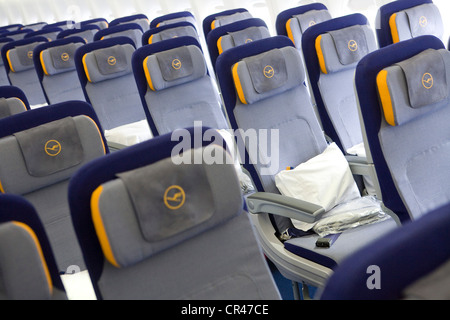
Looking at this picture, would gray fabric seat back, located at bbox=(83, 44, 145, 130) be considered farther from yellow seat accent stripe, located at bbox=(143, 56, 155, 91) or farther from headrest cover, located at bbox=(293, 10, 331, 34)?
headrest cover, located at bbox=(293, 10, 331, 34)

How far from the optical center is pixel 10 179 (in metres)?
1.87

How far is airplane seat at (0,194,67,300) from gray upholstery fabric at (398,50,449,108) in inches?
52.6

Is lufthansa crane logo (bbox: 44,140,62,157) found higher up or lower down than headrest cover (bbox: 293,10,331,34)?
lower down

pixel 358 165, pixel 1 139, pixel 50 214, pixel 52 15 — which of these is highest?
pixel 52 15

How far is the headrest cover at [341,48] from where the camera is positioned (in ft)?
8.92

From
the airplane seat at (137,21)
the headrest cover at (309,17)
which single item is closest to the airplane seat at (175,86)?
the headrest cover at (309,17)

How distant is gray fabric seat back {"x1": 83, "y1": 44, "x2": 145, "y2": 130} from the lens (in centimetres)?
363

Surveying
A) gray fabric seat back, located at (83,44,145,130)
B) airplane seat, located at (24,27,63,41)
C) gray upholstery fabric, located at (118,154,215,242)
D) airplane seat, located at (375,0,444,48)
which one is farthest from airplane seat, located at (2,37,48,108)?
gray upholstery fabric, located at (118,154,215,242)

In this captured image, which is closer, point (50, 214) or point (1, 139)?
point (1, 139)

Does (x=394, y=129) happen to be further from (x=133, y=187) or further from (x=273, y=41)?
(x=133, y=187)

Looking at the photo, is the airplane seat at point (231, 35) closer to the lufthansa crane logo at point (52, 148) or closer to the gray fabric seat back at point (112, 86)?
the gray fabric seat back at point (112, 86)
